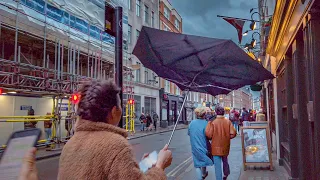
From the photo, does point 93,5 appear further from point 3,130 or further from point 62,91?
point 3,130

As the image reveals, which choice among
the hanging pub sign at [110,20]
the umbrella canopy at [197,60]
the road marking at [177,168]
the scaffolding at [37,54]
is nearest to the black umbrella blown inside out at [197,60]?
the umbrella canopy at [197,60]

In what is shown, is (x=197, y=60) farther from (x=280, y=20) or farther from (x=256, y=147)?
(x=256, y=147)

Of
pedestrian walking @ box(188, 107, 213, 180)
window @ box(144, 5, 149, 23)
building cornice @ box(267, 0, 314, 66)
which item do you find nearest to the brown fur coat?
building cornice @ box(267, 0, 314, 66)

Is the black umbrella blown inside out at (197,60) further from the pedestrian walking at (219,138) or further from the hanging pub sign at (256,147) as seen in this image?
the hanging pub sign at (256,147)

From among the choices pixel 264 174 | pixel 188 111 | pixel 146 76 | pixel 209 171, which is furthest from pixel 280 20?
pixel 188 111

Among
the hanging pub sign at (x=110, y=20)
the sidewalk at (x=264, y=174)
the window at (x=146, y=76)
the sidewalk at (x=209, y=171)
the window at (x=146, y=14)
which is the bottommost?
the sidewalk at (x=209, y=171)

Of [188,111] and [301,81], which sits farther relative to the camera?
[188,111]

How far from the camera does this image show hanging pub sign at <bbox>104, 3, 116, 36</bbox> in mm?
4891

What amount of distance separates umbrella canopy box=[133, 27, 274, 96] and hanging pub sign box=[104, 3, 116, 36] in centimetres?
52

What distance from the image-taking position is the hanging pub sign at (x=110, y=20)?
4891 millimetres

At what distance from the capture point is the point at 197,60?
4352 mm

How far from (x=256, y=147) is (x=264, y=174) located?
0.94m

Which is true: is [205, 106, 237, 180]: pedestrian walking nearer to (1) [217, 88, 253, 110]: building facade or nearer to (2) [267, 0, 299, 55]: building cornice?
(2) [267, 0, 299, 55]: building cornice

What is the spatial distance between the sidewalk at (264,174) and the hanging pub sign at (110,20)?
5015 mm
